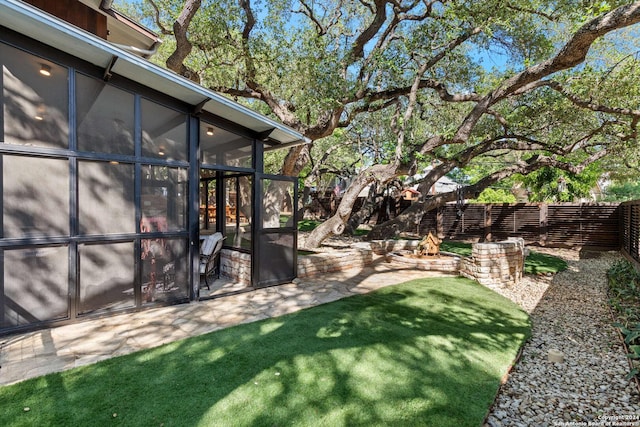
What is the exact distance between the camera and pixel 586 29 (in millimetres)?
4941

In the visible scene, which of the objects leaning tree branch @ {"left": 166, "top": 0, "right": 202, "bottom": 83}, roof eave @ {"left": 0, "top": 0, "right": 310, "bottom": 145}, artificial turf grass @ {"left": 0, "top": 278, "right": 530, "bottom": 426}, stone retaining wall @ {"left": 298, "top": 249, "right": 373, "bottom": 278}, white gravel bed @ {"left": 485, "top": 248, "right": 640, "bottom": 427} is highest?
leaning tree branch @ {"left": 166, "top": 0, "right": 202, "bottom": 83}

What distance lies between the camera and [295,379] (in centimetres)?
308

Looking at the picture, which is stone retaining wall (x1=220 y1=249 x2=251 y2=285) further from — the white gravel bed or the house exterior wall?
the white gravel bed

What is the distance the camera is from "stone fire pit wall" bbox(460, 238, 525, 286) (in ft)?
23.8

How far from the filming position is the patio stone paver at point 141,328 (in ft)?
10.9

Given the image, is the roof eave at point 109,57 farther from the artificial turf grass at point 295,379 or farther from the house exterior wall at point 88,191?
the artificial turf grass at point 295,379

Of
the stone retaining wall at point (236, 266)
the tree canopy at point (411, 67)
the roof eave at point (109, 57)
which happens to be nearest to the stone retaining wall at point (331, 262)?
the stone retaining wall at point (236, 266)

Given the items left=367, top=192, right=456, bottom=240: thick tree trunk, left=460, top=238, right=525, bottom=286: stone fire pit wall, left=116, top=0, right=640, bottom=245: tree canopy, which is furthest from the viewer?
left=367, top=192, right=456, bottom=240: thick tree trunk

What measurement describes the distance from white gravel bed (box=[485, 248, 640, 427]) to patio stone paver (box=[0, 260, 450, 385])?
9.78 feet

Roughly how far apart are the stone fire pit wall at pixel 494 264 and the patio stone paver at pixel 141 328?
2.61 meters

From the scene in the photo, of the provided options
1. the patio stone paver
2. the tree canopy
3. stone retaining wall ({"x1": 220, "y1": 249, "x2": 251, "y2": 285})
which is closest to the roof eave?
stone retaining wall ({"x1": 220, "y1": 249, "x2": 251, "y2": 285})

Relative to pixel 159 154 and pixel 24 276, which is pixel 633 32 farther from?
pixel 24 276

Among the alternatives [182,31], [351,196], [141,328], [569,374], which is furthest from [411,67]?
[141,328]

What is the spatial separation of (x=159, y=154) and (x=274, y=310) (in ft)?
10.0
